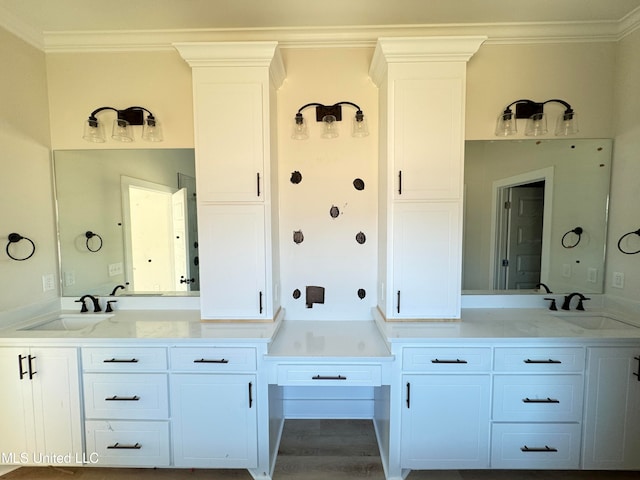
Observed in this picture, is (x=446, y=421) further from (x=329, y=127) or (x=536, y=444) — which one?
(x=329, y=127)

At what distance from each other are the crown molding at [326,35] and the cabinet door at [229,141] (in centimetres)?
50

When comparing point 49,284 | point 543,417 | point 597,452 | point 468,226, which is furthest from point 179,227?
point 597,452

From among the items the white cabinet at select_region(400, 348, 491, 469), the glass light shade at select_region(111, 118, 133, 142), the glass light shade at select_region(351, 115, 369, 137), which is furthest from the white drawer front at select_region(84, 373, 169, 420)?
the glass light shade at select_region(351, 115, 369, 137)

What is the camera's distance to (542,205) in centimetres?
217

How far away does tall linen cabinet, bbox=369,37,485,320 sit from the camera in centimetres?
180

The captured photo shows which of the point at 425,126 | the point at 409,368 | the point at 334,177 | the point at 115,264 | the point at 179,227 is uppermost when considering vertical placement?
the point at 425,126

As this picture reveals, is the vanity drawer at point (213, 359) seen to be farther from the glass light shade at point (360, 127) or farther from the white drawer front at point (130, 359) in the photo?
the glass light shade at point (360, 127)

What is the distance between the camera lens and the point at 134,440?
Result: 5.57 feet

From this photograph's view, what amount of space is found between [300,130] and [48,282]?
82.2 inches

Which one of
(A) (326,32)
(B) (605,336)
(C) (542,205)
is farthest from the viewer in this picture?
(C) (542,205)

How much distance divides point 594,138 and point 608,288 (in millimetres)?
1062

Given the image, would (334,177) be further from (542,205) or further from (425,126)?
(542,205)

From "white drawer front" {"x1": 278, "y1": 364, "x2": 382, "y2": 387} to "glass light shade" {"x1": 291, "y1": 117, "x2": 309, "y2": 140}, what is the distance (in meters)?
1.49

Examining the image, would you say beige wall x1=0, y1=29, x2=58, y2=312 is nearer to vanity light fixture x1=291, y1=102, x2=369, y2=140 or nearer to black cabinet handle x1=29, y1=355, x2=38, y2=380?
black cabinet handle x1=29, y1=355, x2=38, y2=380
